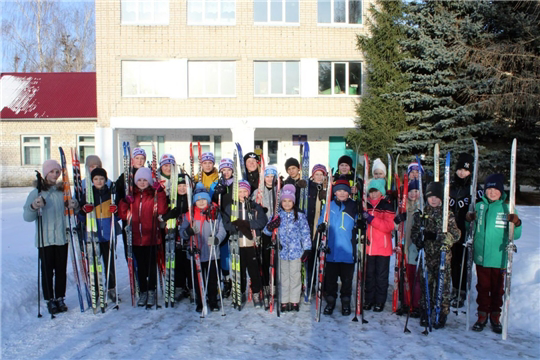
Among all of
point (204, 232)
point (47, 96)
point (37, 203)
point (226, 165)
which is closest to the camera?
point (37, 203)

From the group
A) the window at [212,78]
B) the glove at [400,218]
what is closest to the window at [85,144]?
the window at [212,78]

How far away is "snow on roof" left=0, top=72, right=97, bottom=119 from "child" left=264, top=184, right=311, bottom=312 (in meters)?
19.5

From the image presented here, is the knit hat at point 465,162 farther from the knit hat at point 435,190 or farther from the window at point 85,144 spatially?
the window at point 85,144

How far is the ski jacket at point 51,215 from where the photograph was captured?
503cm

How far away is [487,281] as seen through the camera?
4.74 m

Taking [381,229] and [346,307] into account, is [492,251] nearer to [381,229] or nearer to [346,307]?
[381,229]

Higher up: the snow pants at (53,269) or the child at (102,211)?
the child at (102,211)

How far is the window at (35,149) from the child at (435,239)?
22.2 meters

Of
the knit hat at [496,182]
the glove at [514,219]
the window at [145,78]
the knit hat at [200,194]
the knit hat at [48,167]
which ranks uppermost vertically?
the window at [145,78]

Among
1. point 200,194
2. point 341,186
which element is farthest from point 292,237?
point 200,194

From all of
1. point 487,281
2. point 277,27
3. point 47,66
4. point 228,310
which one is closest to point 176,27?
point 277,27

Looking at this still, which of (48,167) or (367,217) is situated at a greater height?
(48,167)

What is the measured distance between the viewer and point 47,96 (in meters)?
23.4

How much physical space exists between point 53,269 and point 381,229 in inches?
163
